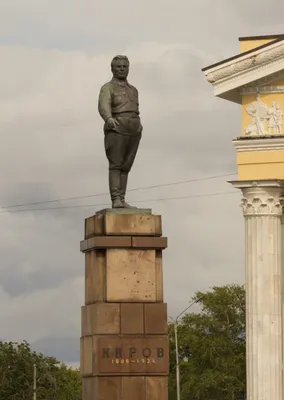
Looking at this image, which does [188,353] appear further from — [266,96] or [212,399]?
[266,96]

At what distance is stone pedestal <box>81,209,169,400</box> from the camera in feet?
103

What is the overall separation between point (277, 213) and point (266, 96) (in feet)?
10.8

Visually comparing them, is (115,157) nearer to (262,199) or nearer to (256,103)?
(262,199)

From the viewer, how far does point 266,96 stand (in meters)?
56.5

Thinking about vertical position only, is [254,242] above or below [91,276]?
above

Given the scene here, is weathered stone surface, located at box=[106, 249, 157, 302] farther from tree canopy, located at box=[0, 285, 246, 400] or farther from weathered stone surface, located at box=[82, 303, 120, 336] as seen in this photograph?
tree canopy, located at box=[0, 285, 246, 400]

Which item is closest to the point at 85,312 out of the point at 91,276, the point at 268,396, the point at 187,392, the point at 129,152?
the point at 91,276

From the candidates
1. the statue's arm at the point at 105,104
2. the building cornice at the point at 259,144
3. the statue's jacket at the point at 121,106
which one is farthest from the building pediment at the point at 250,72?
the statue's arm at the point at 105,104

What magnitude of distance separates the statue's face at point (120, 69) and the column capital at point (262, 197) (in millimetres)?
23277

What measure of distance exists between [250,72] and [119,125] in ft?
77.9

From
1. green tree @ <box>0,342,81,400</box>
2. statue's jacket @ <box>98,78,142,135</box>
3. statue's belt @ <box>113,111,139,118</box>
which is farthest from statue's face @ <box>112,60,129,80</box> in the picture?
green tree @ <box>0,342,81,400</box>

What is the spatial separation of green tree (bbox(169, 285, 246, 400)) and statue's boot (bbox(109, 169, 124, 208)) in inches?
2956

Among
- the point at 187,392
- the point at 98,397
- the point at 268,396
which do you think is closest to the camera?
the point at 98,397

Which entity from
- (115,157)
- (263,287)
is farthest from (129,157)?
(263,287)
